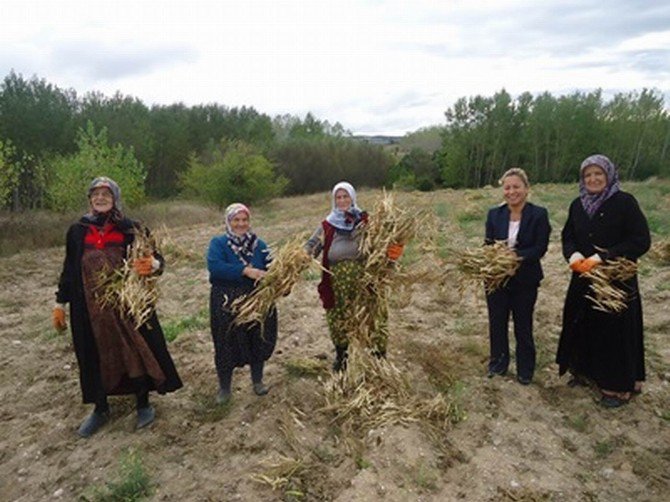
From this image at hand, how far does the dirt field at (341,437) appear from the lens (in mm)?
2984

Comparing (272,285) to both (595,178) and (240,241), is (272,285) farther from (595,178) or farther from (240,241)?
(595,178)

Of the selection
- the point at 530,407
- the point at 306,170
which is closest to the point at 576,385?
the point at 530,407

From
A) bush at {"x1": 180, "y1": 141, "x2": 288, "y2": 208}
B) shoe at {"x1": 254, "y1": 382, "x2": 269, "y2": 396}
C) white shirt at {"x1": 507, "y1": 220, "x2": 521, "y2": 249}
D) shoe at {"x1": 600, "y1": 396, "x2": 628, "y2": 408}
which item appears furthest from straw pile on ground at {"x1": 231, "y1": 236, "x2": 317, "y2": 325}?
bush at {"x1": 180, "y1": 141, "x2": 288, "y2": 208}

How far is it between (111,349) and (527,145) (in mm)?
37933

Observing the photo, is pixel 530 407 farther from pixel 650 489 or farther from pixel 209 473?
pixel 209 473

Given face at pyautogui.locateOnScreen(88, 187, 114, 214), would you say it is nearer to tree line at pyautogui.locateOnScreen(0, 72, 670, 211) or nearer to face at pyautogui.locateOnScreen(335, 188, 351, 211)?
face at pyautogui.locateOnScreen(335, 188, 351, 211)

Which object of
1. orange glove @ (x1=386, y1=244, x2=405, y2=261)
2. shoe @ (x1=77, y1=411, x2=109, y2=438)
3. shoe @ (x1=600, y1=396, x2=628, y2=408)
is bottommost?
shoe @ (x1=600, y1=396, x2=628, y2=408)

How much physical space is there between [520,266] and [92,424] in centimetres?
346

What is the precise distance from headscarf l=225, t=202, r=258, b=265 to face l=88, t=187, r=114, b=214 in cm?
80

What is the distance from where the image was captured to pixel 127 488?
2975 millimetres

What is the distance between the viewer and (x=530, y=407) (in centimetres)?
382

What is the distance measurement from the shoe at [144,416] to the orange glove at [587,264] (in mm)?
3347

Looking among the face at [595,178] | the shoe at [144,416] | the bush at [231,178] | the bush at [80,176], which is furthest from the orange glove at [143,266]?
the bush at [231,178]

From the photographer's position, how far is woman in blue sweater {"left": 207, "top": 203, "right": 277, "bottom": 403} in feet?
11.9
